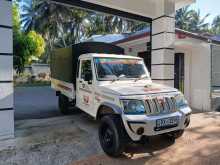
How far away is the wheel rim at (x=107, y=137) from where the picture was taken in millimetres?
4486

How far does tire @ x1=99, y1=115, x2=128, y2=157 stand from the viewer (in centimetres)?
427

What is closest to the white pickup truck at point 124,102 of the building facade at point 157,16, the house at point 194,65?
the building facade at point 157,16

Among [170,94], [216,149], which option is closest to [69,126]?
[170,94]

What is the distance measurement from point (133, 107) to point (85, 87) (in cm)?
203

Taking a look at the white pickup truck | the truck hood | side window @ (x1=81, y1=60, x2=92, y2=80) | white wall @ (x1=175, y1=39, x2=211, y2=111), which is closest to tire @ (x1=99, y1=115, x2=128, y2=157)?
the white pickup truck

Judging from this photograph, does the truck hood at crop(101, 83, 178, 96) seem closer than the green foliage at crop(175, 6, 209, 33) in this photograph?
Yes

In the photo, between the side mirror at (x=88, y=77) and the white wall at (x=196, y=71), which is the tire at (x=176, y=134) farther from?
the white wall at (x=196, y=71)

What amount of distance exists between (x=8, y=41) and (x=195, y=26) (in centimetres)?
4658

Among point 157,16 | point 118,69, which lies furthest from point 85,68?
point 157,16

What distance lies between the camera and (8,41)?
17.8ft

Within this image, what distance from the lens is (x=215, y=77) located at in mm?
10758

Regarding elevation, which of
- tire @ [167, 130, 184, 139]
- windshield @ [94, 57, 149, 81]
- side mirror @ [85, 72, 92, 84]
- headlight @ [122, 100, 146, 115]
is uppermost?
windshield @ [94, 57, 149, 81]

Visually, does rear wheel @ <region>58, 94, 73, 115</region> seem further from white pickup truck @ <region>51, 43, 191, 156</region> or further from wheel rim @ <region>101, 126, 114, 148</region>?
wheel rim @ <region>101, 126, 114, 148</region>

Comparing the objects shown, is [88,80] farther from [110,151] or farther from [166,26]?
[166,26]
